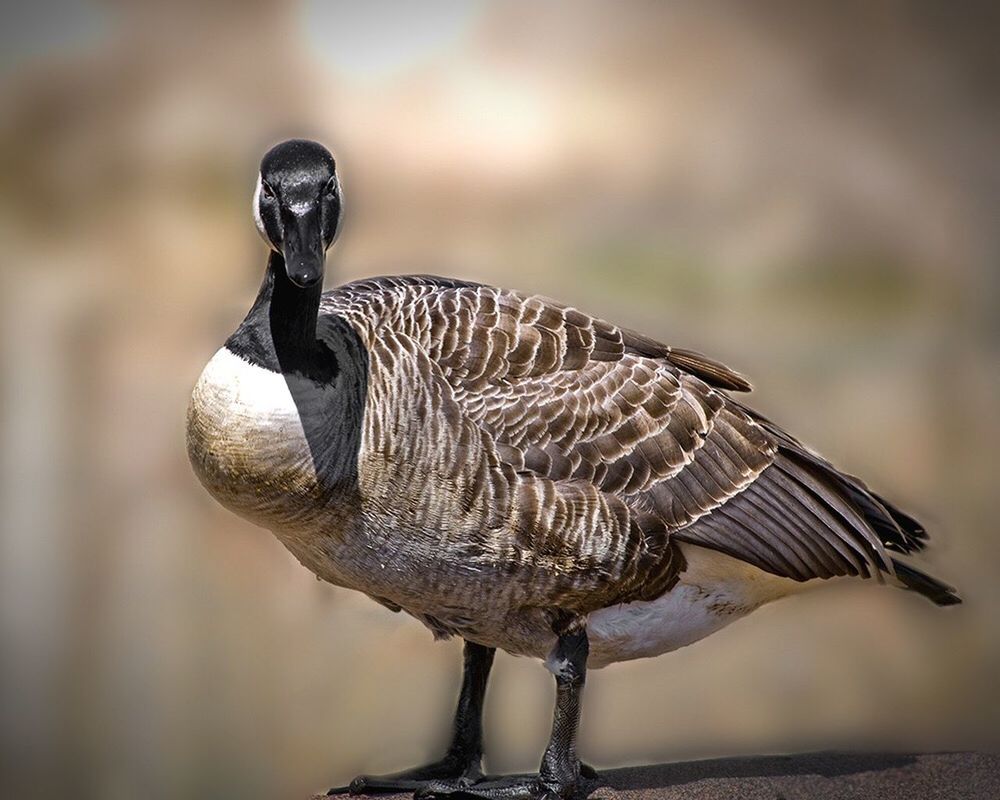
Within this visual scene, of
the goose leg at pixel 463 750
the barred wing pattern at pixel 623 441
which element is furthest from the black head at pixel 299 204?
the goose leg at pixel 463 750

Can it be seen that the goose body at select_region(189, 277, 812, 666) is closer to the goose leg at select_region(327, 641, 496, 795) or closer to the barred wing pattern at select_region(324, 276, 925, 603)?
the barred wing pattern at select_region(324, 276, 925, 603)

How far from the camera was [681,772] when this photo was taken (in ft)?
13.1

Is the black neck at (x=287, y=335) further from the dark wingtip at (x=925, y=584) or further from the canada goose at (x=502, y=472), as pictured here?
the dark wingtip at (x=925, y=584)

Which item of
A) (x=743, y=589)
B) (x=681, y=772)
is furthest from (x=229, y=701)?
(x=743, y=589)

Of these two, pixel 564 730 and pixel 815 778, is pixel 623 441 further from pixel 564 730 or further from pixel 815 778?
pixel 815 778

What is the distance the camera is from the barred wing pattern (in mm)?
3357

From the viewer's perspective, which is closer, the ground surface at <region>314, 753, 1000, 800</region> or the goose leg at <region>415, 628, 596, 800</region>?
the goose leg at <region>415, 628, 596, 800</region>

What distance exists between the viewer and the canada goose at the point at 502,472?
3.16 metres

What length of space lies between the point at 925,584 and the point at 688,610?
0.79 m

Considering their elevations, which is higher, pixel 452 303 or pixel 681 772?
pixel 452 303

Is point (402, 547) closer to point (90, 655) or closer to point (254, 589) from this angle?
point (254, 589)

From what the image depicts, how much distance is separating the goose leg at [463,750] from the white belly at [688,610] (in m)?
0.38

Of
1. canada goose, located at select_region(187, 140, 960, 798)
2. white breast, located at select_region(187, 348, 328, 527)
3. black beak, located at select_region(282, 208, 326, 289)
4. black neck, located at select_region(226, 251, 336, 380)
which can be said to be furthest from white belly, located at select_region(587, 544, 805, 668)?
black beak, located at select_region(282, 208, 326, 289)

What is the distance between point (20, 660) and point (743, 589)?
16.2ft
